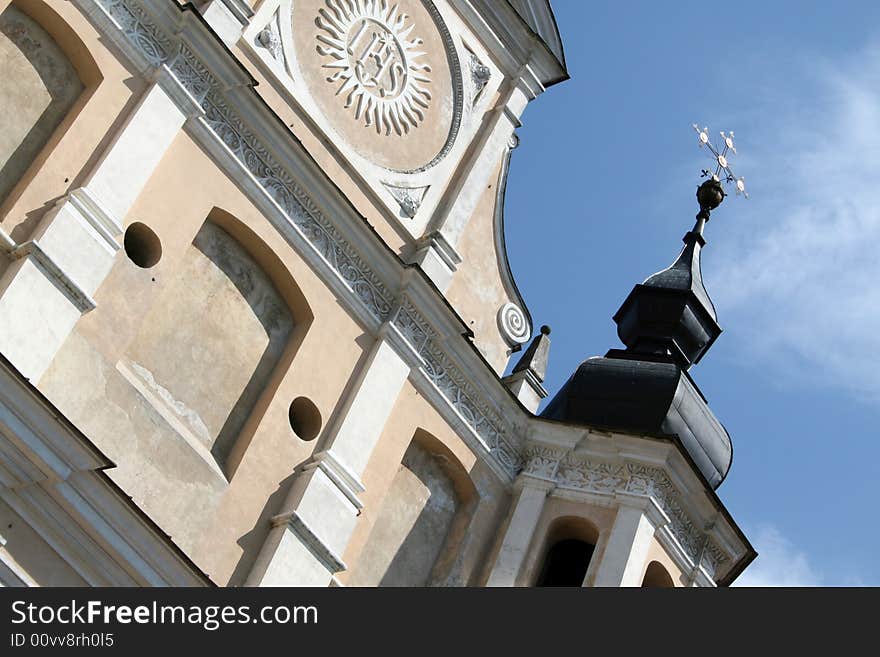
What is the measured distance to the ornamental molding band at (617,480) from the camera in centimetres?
1537

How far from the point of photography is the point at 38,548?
11.3 metres

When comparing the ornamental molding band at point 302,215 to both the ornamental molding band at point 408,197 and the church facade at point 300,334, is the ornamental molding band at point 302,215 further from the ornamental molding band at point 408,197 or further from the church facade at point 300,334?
the ornamental molding band at point 408,197

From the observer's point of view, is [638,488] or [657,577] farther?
[657,577]

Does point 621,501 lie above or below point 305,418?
above

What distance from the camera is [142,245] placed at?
→ 1311 cm

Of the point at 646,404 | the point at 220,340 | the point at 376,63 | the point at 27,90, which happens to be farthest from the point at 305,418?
the point at 646,404

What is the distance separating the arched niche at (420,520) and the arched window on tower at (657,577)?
160 cm

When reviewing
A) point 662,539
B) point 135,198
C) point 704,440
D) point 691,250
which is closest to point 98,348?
point 135,198

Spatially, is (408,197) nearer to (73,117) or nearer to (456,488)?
(456,488)

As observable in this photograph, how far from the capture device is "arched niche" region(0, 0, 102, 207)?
12680 mm

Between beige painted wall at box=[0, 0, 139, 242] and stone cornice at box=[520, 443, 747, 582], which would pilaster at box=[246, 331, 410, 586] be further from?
beige painted wall at box=[0, 0, 139, 242]

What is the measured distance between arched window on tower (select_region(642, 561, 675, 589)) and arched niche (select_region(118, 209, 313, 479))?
11.9ft

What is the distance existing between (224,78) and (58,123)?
4.61 ft

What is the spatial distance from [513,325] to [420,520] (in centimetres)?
222
